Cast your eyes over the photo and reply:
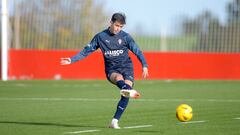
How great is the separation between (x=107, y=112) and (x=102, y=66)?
17346 mm

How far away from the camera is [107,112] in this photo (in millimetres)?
15664

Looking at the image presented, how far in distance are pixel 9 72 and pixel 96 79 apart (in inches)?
163

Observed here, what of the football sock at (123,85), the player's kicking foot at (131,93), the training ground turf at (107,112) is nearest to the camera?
the player's kicking foot at (131,93)

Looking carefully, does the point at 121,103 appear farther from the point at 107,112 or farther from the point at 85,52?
the point at 107,112

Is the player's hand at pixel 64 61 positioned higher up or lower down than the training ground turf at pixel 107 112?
higher up

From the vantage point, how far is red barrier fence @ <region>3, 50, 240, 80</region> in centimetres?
3272

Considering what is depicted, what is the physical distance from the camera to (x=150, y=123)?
12.9 m

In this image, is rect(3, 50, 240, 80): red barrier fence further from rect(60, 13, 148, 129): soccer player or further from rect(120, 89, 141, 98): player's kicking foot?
rect(120, 89, 141, 98): player's kicking foot

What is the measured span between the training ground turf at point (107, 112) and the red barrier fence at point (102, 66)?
852 centimetres

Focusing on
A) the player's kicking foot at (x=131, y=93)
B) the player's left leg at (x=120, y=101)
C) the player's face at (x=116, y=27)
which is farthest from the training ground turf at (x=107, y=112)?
the player's face at (x=116, y=27)

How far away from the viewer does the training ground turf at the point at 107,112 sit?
A: 11.7 meters

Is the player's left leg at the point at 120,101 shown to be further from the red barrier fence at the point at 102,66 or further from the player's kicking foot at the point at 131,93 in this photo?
the red barrier fence at the point at 102,66

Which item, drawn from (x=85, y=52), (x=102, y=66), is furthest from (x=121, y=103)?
(x=102, y=66)

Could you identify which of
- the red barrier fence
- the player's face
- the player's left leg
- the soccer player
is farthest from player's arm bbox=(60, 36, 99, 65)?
the red barrier fence
